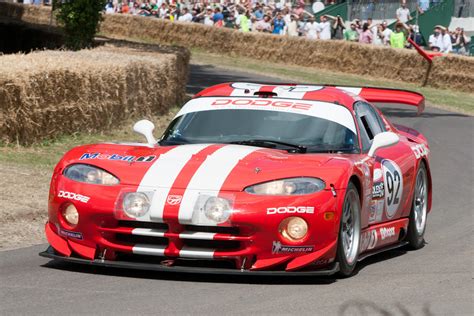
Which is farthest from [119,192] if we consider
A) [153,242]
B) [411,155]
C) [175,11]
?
A: [175,11]

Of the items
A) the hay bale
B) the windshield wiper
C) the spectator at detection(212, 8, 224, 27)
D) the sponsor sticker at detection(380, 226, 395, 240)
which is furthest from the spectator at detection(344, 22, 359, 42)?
the windshield wiper

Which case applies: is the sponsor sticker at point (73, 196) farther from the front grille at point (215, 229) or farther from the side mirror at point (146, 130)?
the side mirror at point (146, 130)

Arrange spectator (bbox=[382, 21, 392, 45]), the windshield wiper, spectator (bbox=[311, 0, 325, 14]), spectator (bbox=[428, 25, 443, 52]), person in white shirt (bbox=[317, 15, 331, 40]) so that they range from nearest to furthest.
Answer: the windshield wiper → spectator (bbox=[428, 25, 443, 52]) → spectator (bbox=[382, 21, 392, 45]) → person in white shirt (bbox=[317, 15, 331, 40]) → spectator (bbox=[311, 0, 325, 14])

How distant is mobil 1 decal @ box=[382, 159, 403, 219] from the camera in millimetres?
8523

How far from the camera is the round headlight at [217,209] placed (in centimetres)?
700

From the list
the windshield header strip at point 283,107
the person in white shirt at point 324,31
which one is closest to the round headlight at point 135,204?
the windshield header strip at point 283,107

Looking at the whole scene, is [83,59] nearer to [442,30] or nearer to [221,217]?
[221,217]

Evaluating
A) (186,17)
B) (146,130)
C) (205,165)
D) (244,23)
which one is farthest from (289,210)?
(186,17)

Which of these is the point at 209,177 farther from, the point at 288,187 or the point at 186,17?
the point at 186,17

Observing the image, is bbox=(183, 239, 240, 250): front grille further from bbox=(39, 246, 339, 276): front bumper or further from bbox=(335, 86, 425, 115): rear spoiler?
bbox=(335, 86, 425, 115): rear spoiler

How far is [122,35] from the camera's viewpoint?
45.9 meters

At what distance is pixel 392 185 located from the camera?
8.63 m

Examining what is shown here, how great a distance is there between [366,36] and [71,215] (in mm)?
29502

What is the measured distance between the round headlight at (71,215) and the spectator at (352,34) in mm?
30434
